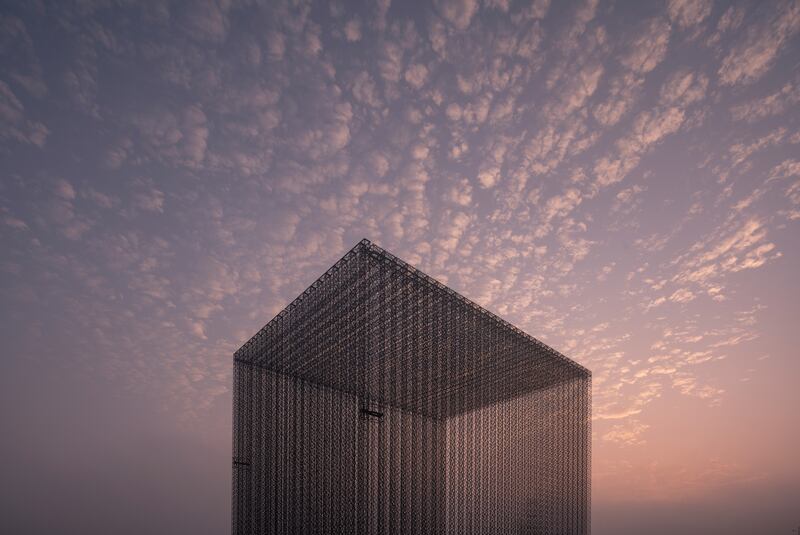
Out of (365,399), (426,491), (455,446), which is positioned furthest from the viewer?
(455,446)

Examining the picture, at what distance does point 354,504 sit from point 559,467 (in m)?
13.1

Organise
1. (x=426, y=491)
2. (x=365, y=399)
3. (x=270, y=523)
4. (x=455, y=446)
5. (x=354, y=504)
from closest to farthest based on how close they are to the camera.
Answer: (x=354, y=504), (x=365, y=399), (x=270, y=523), (x=426, y=491), (x=455, y=446)

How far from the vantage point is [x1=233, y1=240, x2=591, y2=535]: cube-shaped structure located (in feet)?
68.9

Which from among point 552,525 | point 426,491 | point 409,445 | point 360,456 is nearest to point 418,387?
point 409,445

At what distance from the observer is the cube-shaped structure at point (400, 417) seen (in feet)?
68.9

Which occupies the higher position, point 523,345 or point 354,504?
point 523,345

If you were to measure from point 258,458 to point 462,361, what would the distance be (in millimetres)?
10792

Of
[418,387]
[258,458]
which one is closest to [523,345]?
[418,387]

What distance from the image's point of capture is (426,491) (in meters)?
27.2

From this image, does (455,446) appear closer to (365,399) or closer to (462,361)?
(462,361)

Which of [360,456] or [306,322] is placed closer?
[360,456]

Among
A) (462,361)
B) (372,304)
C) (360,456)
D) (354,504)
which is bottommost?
(354,504)

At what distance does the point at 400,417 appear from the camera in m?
29.6

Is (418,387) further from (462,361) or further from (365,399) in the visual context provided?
(365,399)
